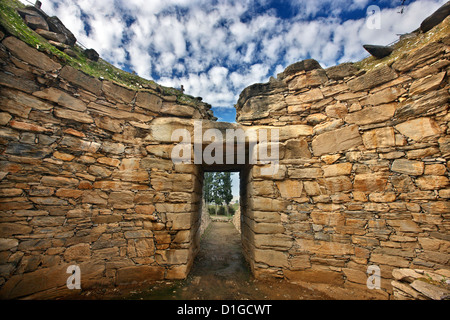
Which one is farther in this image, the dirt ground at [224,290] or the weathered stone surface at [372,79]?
the weathered stone surface at [372,79]

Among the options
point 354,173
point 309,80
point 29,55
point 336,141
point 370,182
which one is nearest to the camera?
point 29,55

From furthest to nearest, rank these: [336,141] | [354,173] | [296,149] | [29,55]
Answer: [296,149], [336,141], [354,173], [29,55]

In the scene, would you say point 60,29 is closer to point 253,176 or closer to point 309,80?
point 253,176

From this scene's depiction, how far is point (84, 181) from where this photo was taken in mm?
2971

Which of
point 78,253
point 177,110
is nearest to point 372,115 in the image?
point 177,110

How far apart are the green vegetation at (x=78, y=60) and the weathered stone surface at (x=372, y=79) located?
3.53m

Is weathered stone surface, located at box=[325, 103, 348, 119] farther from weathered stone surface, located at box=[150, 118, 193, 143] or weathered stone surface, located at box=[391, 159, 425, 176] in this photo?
weathered stone surface, located at box=[150, 118, 193, 143]

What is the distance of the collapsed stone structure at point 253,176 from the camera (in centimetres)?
249

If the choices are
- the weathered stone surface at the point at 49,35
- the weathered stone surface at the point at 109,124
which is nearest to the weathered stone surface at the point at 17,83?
the weathered stone surface at the point at 109,124

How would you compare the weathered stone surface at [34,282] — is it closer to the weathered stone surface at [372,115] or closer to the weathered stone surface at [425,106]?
the weathered stone surface at [372,115]

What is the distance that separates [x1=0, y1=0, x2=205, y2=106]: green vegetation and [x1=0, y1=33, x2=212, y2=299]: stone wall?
136 millimetres

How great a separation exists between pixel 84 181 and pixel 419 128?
5838 millimetres
